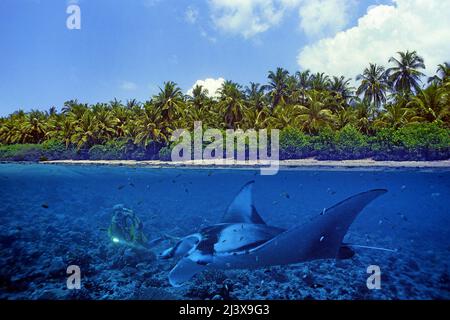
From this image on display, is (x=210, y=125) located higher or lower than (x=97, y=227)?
higher

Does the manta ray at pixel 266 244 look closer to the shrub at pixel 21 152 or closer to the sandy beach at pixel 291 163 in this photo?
the sandy beach at pixel 291 163

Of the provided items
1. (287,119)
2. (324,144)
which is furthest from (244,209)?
(287,119)

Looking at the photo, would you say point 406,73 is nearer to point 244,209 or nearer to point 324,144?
point 324,144

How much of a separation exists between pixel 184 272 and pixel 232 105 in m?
35.1

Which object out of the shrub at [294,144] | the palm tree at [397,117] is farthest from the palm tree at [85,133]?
the palm tree at [397,117]

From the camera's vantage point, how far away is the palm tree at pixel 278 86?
42.2 metres

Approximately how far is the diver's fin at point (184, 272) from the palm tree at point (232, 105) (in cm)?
3425

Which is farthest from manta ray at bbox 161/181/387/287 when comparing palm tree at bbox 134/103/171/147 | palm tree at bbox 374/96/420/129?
palm tree at bbox 134/103/171/147

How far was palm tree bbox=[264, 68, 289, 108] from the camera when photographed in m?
42.2

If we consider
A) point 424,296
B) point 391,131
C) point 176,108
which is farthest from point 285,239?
point 176,108
